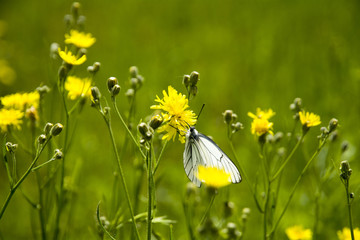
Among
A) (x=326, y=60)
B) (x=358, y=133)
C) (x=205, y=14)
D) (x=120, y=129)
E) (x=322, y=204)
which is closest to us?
(x=322, y=204)

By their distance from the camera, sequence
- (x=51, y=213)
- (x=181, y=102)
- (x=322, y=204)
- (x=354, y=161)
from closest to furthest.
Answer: (x=181, y=102)
(x=51, y=213)
(x=322, y=204)
(x=354, y=161)

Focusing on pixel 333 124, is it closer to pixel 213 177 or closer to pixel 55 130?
pixel 213 177

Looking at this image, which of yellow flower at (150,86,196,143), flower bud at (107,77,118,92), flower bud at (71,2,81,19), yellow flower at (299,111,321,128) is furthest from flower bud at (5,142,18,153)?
yellow flower at (299,111,321,128)

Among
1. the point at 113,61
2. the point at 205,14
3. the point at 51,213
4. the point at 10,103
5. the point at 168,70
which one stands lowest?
the point at 51,213

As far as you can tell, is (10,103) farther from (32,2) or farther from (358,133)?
(32,2)

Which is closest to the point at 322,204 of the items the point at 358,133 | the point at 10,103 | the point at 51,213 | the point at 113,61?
the point at 358,133

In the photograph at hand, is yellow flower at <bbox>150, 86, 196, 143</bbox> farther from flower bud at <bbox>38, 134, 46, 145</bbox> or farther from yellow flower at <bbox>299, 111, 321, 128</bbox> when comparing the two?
yellow flower at <bbox>299, 111, 321, 128</bbox>

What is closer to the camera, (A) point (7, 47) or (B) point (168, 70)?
(B) point (168, 70)
